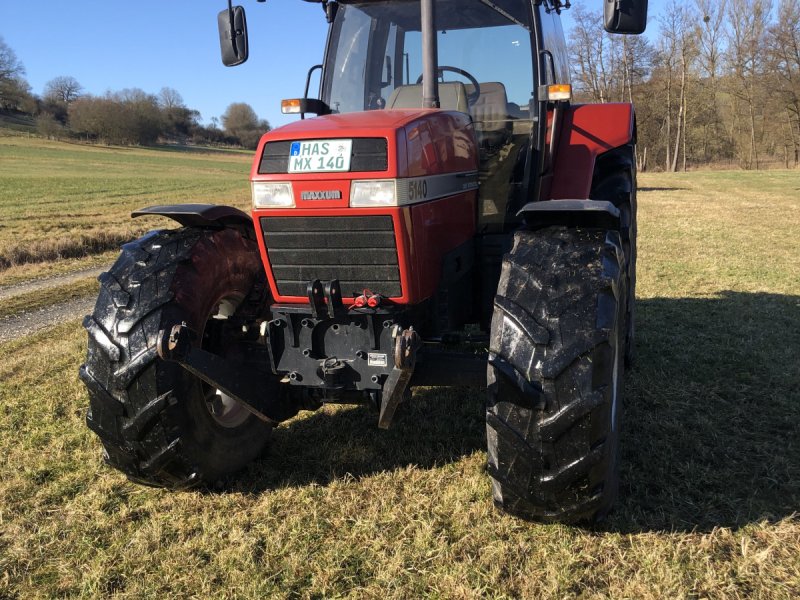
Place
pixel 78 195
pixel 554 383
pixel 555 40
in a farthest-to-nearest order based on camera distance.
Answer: pixel 78 195 < pixel 555 40 < pixel 554 383

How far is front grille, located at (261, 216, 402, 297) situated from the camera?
2633mm

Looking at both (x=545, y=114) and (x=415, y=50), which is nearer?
(x=545, y=114)

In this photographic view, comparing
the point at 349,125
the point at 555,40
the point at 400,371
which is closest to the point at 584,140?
the point at 555,40

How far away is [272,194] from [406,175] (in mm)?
574

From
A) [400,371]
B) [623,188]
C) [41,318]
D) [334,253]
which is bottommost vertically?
[41,318]

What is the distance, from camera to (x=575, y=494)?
2.44m

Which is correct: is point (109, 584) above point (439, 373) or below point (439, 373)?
below

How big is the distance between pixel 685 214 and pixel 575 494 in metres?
14.8

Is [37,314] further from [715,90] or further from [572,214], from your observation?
[715,90]

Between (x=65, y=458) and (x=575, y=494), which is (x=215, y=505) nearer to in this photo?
(x=65, y=458)

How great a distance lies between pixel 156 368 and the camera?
2.79 metres

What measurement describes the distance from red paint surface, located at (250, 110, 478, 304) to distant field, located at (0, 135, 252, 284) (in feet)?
25.9

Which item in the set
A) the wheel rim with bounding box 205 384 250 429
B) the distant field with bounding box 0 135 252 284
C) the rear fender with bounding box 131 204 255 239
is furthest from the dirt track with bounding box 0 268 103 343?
the rear fender with bounding box 131 204 255 239

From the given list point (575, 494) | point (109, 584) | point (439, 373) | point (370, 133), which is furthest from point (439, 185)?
point (109, 584)
